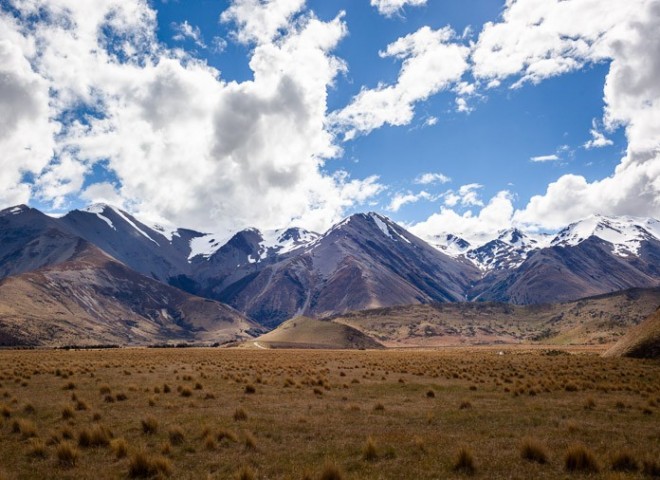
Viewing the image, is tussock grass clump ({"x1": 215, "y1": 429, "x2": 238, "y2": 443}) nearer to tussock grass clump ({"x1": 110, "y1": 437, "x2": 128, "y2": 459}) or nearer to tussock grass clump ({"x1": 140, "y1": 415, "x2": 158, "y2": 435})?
tussock grass clump ({"x1": 140, "y1": 415, "x2": 158, "y2": 435})

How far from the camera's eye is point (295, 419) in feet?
65.8

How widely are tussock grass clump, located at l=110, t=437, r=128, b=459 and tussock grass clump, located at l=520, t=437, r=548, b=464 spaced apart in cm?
1231

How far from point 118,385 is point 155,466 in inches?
768


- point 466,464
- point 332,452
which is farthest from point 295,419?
point 466,464

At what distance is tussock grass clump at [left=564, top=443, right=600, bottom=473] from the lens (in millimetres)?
12430

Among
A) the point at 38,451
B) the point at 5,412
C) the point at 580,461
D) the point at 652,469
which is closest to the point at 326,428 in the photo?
the point at 580,461

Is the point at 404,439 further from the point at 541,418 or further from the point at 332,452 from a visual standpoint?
the point at 541,418

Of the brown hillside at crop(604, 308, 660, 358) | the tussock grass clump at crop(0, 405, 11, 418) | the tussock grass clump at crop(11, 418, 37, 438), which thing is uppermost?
the brown hillside at crop(604, 308, 660, 358)

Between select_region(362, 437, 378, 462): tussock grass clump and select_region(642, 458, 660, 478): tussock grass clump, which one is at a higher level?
select_region(642, 458, 660, 478): tussock grass clump

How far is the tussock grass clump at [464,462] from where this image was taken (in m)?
12.7

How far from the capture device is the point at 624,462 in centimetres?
1268

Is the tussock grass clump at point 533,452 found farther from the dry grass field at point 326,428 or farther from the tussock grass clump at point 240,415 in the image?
the tussock grass clump at point 240,415

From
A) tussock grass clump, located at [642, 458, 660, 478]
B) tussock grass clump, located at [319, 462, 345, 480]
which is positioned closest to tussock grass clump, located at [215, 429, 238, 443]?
tussock grass clump, located at [319, 462, 345, 480]

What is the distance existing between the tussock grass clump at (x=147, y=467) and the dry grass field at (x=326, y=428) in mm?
30
